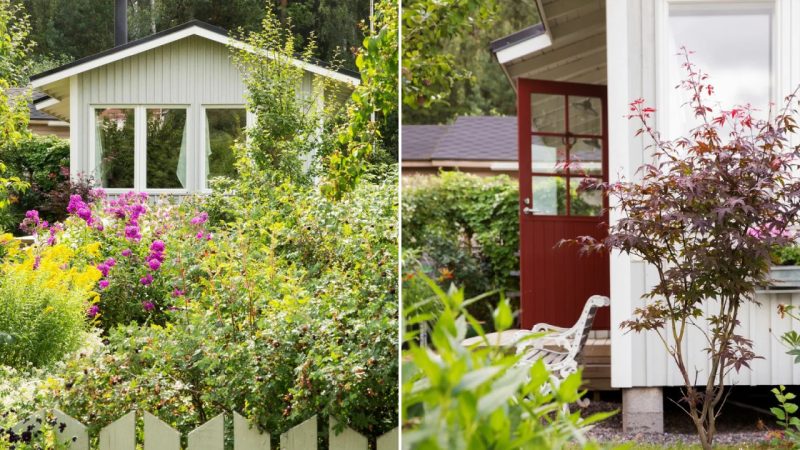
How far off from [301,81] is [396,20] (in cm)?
36

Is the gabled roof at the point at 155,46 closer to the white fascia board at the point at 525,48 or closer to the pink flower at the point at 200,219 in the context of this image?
the pink flower at the point at 200,219

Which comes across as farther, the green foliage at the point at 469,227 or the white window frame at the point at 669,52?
the green foliage at the point at 469,227

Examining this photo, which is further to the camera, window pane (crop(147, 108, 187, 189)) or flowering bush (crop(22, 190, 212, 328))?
flowering bush (crop(22, 190, 212, 328))

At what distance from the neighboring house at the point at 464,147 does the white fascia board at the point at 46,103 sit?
26.4 feet

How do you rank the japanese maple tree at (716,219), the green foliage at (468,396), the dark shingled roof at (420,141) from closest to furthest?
the green foliage at (468,396) < the japanese maple tree at (716,219) < the dark shingled roof at (420,141)

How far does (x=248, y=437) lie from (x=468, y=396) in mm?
1954

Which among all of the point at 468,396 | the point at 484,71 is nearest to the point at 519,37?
the point at 468,396

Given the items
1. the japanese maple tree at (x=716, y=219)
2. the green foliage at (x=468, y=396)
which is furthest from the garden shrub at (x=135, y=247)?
the green foliage at (x=468, y=396)

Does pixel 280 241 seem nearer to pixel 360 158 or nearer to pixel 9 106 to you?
pixel 360 158

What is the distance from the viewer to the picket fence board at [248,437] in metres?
2.54

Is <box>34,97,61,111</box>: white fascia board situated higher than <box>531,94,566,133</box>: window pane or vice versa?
<box>531,94,566,133</box>: window pane

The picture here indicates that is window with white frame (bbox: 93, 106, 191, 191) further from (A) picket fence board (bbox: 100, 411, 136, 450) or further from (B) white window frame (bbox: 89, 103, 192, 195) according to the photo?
(A) picket fence board (bbox: 100, 411, 136, 450)

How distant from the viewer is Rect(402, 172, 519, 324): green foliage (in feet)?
26.8

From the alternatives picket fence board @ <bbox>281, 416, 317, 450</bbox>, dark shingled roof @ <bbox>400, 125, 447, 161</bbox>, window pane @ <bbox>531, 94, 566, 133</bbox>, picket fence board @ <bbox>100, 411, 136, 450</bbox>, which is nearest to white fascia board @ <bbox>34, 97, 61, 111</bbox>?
picket fence board @ <bbox>100, 411, 136, 450</bbox>
